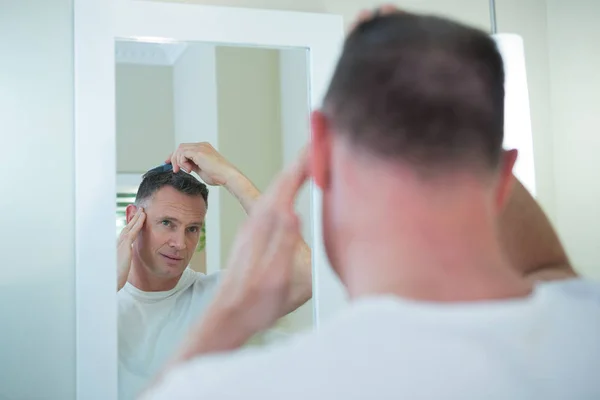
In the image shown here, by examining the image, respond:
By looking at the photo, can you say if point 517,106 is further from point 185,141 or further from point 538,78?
point 185,141

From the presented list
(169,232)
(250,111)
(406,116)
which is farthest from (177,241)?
(406,116)

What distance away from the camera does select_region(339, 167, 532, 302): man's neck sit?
50cm

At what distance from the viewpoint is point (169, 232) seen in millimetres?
1313

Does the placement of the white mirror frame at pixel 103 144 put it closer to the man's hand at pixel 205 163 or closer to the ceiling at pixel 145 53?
the ceiling at pixel 145 53

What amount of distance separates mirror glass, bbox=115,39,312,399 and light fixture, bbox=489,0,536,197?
424 millimetres

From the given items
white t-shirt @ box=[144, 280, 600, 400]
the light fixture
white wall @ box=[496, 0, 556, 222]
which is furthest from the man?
white wall @ box=[496, 0, 556, 222]

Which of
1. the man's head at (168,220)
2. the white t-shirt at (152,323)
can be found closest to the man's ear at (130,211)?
the man's head at (168,220)

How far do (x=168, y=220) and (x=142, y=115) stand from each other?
186 millimetres

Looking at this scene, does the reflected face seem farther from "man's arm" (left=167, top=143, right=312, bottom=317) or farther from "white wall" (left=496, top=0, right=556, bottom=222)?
"white wall" (left=496, top=0, right=556, bottom=222)

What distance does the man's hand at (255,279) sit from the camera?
1.80 feet

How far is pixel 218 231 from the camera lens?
133cm

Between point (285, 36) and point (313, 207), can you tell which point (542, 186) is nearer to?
point (313, 207)

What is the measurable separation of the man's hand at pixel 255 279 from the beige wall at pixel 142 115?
30.0 inches

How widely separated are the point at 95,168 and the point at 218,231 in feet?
0.77
